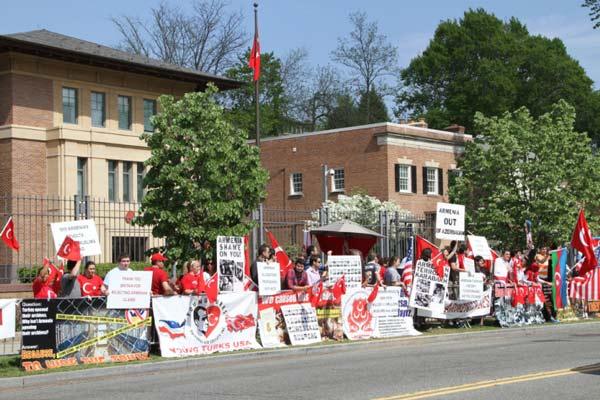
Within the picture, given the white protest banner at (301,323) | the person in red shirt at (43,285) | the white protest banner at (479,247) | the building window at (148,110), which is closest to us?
the person in red shirt at (43,285)

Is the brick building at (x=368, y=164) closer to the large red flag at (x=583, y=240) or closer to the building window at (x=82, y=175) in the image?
the building window at (x=82, y=175)

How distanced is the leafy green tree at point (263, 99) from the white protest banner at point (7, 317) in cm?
5497

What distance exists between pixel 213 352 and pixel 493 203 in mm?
25561

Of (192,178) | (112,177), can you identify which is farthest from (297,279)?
(112,177)

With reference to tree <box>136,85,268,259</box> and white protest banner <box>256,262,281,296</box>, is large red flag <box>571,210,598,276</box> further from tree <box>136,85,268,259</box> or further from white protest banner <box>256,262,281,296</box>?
white protest banner <box>256,262,281,296</box>

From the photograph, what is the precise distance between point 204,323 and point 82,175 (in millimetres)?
25620

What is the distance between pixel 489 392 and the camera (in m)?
11.4

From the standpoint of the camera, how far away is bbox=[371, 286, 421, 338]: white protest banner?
20984mm

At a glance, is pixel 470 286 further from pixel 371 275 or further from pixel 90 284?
pixel 90 284

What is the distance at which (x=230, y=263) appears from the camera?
19.1 m

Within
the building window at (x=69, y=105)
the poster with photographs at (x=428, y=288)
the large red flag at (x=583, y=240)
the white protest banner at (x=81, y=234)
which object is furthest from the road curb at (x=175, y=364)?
the building window at (x=69, y=105)

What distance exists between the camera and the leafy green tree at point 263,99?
72.6m

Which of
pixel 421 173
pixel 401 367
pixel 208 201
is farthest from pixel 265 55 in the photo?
pixel 401 367

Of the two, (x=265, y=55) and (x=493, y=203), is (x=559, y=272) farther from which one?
(x=265, y=55)
